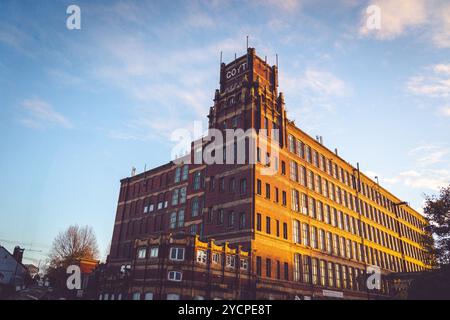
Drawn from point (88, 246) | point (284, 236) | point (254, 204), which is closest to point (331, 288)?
point (284, 236)

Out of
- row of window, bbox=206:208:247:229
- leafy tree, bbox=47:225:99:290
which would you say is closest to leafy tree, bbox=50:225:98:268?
leafy tree, bbox=47:225:99:290

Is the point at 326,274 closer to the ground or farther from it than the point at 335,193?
closer to the ground

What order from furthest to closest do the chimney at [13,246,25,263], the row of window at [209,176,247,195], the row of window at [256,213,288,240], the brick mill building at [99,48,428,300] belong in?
the chimney at [13,246,25,263], the row of window at [209,176,247,195], the row of window at [256,213,288,240], the brick mill building at [99,48,428,300]

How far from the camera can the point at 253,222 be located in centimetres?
3247

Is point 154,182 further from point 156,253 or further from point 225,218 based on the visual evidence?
point 156,253

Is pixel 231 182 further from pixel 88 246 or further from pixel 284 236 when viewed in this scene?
pixel 88 246

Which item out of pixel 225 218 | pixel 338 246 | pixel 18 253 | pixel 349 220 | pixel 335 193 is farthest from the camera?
pixel 18 253

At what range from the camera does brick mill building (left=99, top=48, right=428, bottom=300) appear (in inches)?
1139

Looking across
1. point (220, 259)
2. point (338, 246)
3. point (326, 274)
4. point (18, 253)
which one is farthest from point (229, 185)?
point (18, 253)

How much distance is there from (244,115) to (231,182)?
812 cm

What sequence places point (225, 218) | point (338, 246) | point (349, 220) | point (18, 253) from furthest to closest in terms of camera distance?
1. point (18, 253)
2. point (349, 220)
3. point (338, 246)
4. point (225, 218)

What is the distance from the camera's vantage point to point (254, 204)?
109 ft

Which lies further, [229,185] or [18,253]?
[18,253]

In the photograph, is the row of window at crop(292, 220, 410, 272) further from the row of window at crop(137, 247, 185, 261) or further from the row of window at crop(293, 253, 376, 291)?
the row of window at crop(137, 247, 185, 261)
